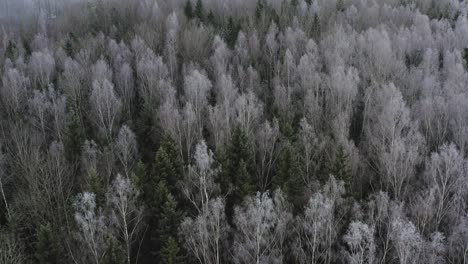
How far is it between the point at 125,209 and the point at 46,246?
18.3ft

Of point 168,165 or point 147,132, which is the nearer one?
point 168,165

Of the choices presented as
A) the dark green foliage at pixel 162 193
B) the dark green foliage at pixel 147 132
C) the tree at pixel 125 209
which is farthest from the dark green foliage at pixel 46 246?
the dark green foliage at pixel 147 132

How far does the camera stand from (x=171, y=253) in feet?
101

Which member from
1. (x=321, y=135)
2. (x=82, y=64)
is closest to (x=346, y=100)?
(x=321, y=135)

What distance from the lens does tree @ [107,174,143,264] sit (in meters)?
31.9

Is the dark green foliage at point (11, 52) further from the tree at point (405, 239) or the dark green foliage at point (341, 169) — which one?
the tree at point (405, 239)

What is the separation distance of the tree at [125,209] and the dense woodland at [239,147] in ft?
0.65

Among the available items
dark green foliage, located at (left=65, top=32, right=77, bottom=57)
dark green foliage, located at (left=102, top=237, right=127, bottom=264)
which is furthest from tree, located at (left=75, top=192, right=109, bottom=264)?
dark green foliage, located at (left=65, top=32, right=77, bottom=57)

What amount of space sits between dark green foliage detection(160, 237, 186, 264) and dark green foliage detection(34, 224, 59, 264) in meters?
7.18

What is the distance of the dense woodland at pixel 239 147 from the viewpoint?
103 feet

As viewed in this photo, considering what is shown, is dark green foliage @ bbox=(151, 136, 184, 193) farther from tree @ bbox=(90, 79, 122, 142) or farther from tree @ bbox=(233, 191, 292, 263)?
tree @ bbox=(90, 79, 122, 142)


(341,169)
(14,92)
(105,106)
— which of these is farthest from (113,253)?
(14,92)

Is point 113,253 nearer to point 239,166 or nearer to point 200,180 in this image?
point 200,180

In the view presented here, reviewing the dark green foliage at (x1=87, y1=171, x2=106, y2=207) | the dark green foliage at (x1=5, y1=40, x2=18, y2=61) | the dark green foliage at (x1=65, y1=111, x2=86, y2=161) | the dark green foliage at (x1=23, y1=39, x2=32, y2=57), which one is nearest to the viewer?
the dark green foliage at (x1=87, y1=171, x2=106, y2=207)
